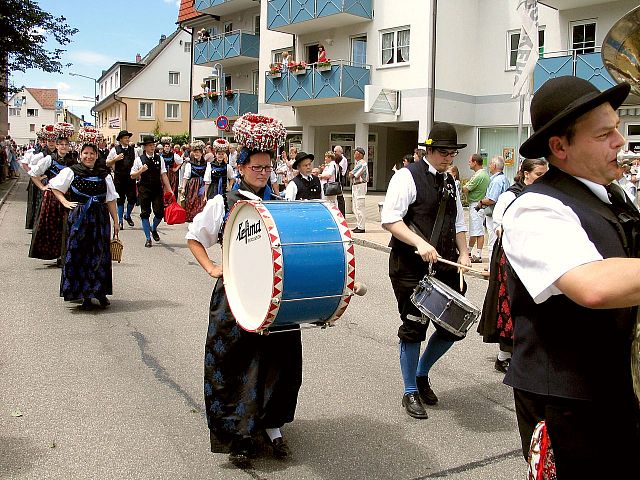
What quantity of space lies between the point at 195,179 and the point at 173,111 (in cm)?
4174

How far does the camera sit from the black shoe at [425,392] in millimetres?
4918

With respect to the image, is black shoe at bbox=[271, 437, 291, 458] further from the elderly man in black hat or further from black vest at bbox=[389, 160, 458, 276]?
black vest at bbox=[389, 160, 458, 276]

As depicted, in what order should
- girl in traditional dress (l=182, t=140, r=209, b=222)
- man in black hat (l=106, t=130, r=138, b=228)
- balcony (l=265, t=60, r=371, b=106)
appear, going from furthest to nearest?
1. balcony (l=265, t=60, r=371, b=106)
2. girl in traditional dress (l=182, t=140, r=209, b=222)
3. man in black hat (l=106, t=130, r=138, b=228)

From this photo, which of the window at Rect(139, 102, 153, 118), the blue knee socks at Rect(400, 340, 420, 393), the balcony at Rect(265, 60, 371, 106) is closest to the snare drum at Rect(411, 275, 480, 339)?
the blue knee socks at Rect(400, 340, 420, 393)

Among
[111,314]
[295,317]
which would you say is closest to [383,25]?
[111,314]

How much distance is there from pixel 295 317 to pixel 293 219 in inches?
19.1

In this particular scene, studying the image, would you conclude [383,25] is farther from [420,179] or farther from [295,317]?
[295,317]

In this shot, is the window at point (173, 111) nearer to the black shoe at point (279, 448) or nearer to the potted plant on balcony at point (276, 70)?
the potted plant on balcony at point (276, 70)

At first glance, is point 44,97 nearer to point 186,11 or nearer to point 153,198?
point 186,11

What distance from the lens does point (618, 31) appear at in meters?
2.47

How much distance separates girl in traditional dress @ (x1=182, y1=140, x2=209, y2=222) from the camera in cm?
1539

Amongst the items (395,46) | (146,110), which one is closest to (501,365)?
(395,46)

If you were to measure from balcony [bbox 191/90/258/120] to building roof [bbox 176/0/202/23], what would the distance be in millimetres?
5587

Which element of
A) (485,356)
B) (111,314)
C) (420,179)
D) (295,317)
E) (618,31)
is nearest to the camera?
(618,31)
